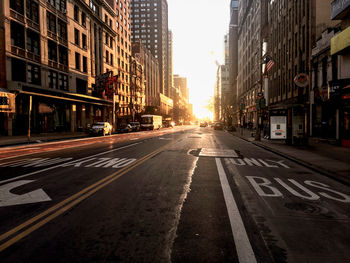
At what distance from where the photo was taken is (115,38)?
2313 inches

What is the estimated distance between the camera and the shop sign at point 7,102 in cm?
2438

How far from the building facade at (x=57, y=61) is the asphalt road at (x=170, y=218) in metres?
19.9

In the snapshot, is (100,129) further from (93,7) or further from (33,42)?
(93,7)

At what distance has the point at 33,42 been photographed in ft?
102

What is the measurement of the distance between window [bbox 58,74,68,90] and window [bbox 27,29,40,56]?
200 inches

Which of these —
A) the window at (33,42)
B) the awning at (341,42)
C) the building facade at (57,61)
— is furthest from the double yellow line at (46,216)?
the window at (33,42)

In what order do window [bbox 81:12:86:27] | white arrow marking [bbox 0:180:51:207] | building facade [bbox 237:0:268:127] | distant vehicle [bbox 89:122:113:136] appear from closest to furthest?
white arrow marking [bbox 0:180:51:207] < distant vehicle [bbox 89:122:113:136] < window [bbox 81:12:86:27] < building facade [bbox 237:0:268:127]

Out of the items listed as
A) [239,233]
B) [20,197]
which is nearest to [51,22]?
[20,197]

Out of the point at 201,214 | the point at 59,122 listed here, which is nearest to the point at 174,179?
the point at 201,214

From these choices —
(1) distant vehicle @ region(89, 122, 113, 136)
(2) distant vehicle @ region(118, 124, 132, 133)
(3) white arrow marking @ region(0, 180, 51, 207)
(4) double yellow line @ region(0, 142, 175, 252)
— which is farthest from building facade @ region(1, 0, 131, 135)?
(4) double yellow line @ region(0, 142, 175, 252)

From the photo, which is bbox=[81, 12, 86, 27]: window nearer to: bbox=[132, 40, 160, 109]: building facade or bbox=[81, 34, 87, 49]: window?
bbox=[81, 34, 87, 49]: window

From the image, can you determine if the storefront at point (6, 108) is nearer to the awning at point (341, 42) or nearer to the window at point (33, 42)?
the window at point (33, 42)

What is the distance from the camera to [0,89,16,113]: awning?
24.4 meters

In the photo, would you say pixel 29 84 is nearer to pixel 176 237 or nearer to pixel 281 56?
pixel 176 237
